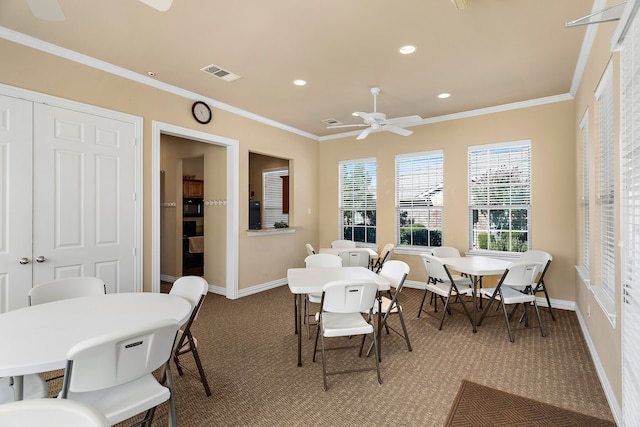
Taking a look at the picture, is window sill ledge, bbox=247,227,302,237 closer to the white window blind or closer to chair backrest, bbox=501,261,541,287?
chair backrest, bbox=501,261,541,287

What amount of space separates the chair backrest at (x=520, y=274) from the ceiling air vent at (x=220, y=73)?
3812 millimetres

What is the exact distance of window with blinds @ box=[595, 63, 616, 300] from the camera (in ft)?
8.33

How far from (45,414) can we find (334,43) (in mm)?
3264

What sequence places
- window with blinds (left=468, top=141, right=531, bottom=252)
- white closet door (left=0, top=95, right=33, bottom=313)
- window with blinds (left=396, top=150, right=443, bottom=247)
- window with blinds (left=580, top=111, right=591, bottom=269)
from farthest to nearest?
window with blinds (left=396, top=150, right=443, bottom=247) → window with blinds (left=468, top=141, right=531, bottom=252) → window with blinds (left=580, top=111, right=591, bottom=269) → white closet door (left=0, top=95, right=33, bottom=313)

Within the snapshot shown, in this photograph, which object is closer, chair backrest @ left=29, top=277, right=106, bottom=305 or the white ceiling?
chair backrest @ left=29, top=277, right=106, bottom=305

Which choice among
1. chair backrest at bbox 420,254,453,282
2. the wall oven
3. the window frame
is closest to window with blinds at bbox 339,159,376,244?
the window frame

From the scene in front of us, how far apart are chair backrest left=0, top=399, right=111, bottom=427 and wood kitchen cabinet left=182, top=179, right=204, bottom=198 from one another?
5855mm

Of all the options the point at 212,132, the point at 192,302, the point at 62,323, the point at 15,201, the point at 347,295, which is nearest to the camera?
the point at 62,323

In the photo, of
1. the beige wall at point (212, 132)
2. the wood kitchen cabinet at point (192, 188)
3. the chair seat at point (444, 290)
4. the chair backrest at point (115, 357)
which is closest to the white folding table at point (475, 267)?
the chair seat at point (444, 290)

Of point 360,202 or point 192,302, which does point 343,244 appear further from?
point 192,302

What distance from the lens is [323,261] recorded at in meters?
3.95

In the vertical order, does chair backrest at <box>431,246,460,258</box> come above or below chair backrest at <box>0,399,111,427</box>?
below

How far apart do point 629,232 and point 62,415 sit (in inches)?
98.8

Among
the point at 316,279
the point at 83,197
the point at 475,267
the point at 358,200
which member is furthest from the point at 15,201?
the point at 358,200
